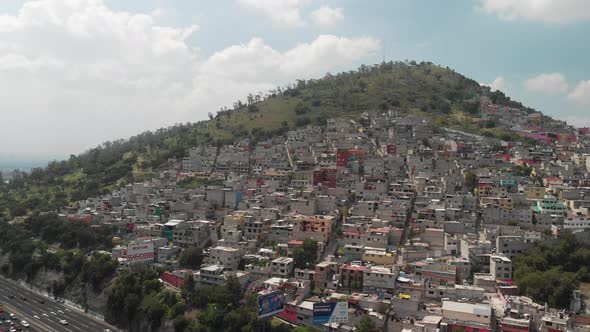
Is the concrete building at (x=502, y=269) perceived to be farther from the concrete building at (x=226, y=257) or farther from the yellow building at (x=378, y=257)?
the concrete building at (x=226, y=257)

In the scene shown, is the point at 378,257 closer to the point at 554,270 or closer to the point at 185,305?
the point at 554,270

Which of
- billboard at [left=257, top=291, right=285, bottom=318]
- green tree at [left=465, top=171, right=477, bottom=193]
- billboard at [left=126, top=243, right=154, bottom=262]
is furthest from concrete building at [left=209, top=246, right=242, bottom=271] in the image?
green tree at [left=465, top=171, right=477, bottom=193]

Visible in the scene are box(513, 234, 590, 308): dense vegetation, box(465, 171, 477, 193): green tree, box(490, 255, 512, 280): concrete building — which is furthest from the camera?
box(465, 171, 477, 193): green tree

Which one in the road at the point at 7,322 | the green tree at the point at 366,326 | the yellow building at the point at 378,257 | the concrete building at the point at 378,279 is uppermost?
the yellow building at the point at 378,257

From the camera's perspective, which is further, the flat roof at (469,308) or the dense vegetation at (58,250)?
the dense vegetation at (58,250)

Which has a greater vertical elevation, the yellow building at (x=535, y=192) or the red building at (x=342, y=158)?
the red building at (x=342, y=158)

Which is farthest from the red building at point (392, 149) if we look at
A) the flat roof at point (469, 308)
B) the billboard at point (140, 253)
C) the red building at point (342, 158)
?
the flat roof at point (469, 308)

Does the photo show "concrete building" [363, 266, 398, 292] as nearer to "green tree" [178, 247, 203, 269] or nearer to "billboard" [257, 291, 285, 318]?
"billboard" [257, 291, 285, 318]

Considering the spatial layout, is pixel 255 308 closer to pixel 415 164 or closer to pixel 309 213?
pixel 309 213
